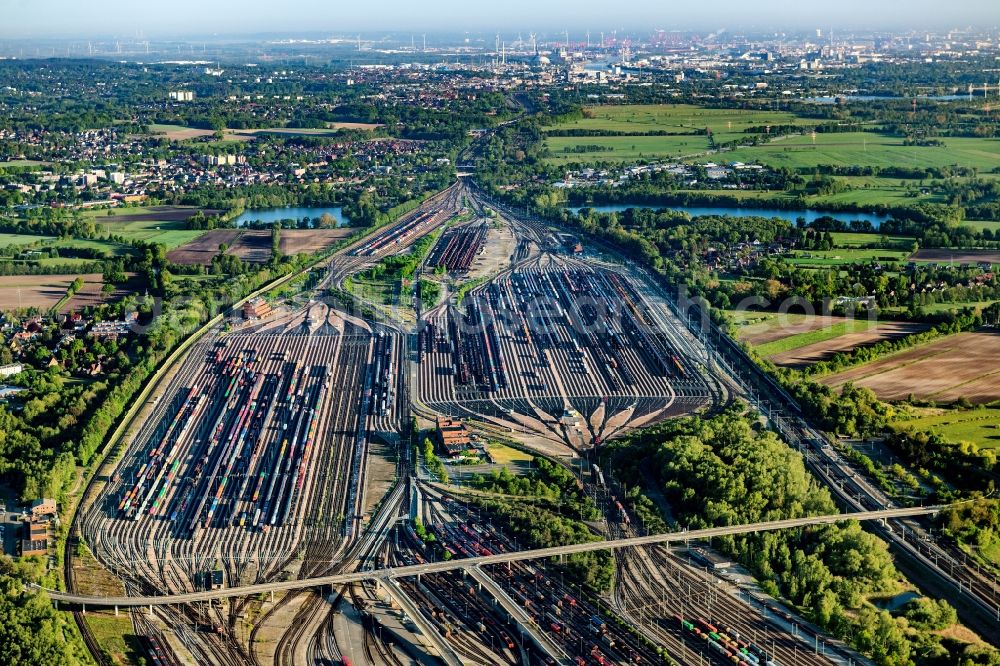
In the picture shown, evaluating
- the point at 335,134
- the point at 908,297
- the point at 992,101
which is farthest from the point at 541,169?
the point at 992,101

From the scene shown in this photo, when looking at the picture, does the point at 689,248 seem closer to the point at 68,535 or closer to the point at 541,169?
the point at 541,169

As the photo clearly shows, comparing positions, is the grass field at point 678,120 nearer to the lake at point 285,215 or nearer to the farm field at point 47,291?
the lake at point 285,215

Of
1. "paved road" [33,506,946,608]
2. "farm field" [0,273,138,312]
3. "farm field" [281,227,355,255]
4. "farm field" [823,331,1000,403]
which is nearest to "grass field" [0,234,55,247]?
"farm field" [0,273,138,312]

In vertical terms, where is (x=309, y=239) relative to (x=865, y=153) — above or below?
below

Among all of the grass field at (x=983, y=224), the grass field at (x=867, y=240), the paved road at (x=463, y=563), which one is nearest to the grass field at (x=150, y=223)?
the grass field at (x=867, y=240)

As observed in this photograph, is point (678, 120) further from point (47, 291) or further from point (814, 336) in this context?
point (47, 291)

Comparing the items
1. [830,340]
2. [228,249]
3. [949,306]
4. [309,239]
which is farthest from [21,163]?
[949,306]

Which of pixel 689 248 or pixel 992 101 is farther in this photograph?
pixel 992 101

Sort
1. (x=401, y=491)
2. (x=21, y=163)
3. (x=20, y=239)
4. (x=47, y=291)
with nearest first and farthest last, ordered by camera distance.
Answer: (x=401, y=491)
(x=47, y=291)
(x=20, y=239)
(x=21, y=163)
